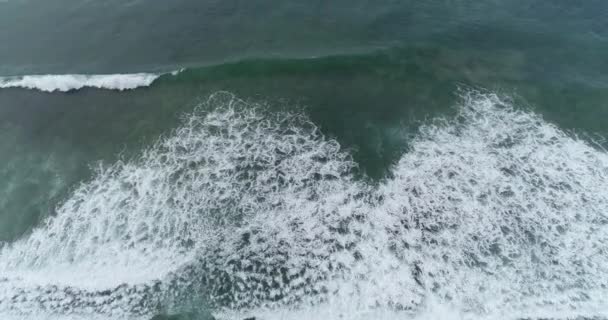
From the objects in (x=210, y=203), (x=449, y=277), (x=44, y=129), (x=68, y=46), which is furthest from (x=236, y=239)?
(x=68, y=46)

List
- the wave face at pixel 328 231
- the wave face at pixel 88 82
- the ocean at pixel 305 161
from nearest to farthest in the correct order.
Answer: the wave face at pixel 328 231 → the ocean at pixel 305 161 → the wave face at pixel 88 82

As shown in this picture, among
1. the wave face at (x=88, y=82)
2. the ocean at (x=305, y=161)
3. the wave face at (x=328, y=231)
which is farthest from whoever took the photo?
the wave face at (x=88, y=82)

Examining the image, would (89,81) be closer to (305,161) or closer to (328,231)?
(305,161)

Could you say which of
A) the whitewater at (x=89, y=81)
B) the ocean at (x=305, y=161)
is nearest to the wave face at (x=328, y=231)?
the ocean at (x=305, y=161)

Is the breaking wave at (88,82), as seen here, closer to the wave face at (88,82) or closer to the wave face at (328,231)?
the wave face at (88,82)

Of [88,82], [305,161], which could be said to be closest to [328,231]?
[305,161]

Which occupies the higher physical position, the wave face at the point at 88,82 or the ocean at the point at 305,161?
the wave face at the point at 88,82
